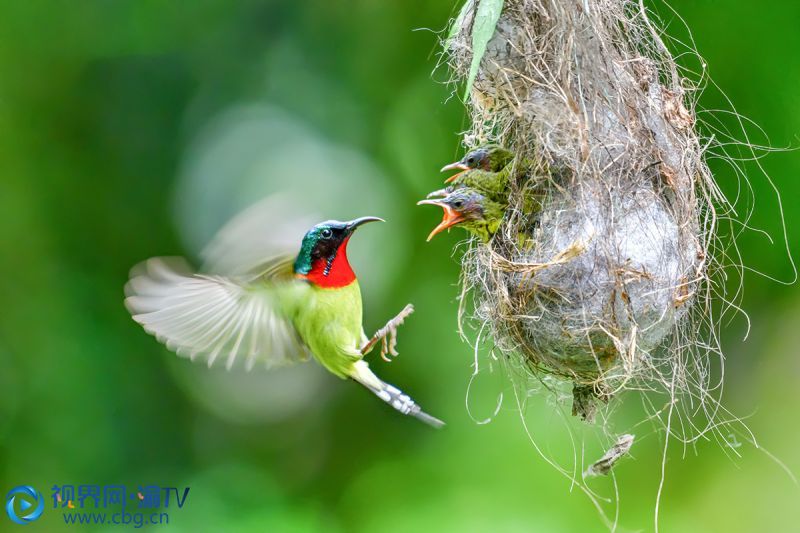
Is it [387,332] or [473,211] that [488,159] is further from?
[387,332]

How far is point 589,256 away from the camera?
1.76 metres

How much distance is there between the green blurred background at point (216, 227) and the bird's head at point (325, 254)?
82 centimetres

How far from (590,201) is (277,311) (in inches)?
37.0

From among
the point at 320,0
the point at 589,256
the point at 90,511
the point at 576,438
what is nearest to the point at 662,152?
the point at 589,256

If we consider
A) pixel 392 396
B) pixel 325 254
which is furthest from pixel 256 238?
pixel 392 396

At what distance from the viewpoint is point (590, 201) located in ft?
5.85

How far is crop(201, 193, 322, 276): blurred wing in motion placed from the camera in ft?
6.92

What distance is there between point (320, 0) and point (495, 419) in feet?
5.93

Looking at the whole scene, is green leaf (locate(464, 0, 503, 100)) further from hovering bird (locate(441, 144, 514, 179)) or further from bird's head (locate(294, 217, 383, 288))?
bird's head (locate(294, 217, 383, 288))

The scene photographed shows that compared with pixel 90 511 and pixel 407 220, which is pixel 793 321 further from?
pixel 90 511

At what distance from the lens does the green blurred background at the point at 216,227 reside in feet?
9.87

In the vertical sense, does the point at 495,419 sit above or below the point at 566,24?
below

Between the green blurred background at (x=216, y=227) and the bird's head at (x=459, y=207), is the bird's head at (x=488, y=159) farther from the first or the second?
the green blurred background at (x=216, y=227)

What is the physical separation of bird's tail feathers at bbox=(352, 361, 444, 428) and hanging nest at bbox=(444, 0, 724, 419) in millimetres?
412
